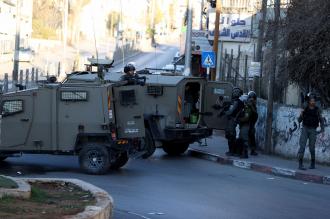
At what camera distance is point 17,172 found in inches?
520

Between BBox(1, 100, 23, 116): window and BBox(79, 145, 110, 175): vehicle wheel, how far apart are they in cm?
160

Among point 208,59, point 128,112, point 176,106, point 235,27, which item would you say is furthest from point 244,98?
point 235,27

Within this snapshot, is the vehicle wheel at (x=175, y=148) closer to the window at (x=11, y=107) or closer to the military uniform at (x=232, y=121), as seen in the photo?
the military uniform at (x=232, y=121)

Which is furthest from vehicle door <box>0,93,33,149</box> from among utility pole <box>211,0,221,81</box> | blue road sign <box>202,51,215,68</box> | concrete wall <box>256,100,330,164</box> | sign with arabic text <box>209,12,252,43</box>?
sign with arabic text <box>209,12,252,43</box>

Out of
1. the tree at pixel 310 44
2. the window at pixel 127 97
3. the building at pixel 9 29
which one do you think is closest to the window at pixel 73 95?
the window at pixel 127 97

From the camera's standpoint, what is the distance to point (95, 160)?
1324 cm

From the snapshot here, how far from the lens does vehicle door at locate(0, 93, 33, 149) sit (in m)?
13.4

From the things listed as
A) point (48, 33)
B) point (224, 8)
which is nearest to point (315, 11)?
point (224, 8)

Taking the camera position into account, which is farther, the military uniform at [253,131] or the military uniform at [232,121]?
the military uniform at [253,131]

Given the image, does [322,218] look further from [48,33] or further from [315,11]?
[48,33]

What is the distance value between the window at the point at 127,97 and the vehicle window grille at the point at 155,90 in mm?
2356

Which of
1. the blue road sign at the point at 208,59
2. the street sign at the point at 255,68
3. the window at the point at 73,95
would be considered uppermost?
the blue road sign at the point at 208,59

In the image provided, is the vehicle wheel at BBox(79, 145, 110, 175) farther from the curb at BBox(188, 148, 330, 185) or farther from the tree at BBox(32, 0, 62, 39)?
the tree at BBox(32, 0, 62, 39)

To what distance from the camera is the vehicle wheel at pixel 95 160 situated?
13227mm
